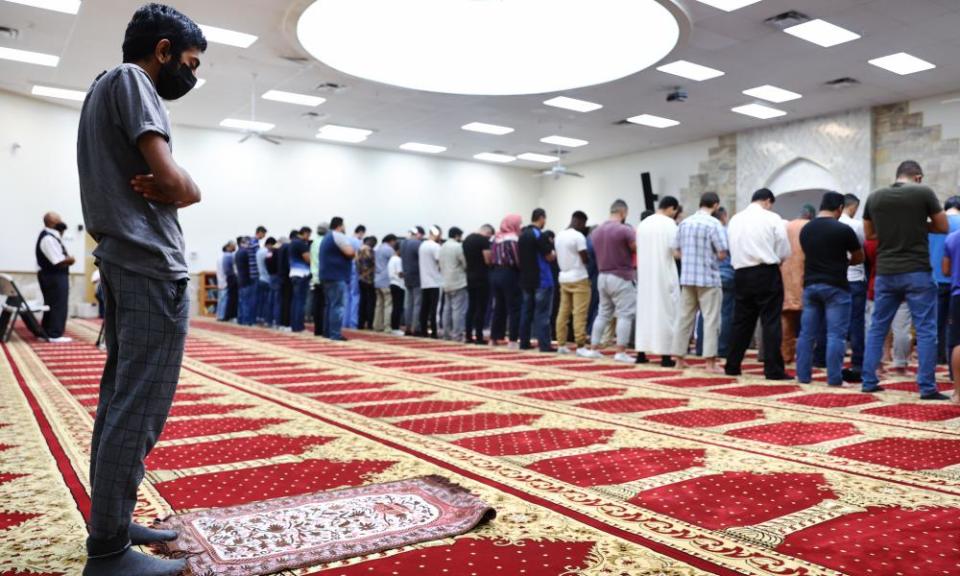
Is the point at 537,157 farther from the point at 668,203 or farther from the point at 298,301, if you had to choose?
the point at 668,203

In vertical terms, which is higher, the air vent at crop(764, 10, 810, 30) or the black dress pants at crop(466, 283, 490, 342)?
the air vent at crop(764, 10, 810, 30)

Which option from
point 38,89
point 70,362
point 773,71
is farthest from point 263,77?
point 773,71

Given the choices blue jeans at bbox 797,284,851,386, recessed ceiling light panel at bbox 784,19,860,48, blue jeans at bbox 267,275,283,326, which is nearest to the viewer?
blue jeans at bbox 797,284,851,386

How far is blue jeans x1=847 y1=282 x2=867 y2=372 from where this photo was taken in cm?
553

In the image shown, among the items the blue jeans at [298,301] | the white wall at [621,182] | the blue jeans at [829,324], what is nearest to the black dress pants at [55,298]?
the blue jeans at [298,301]

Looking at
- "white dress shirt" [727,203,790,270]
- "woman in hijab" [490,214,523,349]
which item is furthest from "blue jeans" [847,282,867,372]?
"woman in hijab" [490,214,523,349]

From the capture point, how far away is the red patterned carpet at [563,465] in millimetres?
1677

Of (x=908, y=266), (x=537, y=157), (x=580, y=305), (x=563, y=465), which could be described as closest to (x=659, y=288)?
(x=580, y=305)

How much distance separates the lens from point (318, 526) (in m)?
1.84

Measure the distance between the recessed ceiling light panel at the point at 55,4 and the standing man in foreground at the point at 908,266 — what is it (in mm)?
8711

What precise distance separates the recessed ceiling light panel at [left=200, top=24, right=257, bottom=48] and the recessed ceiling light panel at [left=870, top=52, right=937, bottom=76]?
860 cm

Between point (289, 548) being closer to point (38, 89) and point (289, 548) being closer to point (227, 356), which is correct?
point (227, 356)

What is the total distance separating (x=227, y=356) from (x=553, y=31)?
7.36 meters

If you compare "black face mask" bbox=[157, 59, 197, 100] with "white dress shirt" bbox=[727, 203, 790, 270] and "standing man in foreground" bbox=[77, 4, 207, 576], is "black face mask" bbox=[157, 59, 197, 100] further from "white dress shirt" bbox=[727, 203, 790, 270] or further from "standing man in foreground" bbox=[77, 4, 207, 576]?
"white dress shirt" bbox=[727, 203, 790, 270]
